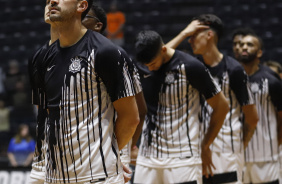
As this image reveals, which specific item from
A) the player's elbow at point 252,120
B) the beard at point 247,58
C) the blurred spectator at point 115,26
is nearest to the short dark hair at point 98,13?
the player's elbow at point 252,120

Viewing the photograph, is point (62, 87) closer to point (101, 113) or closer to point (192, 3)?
point (101, 113)

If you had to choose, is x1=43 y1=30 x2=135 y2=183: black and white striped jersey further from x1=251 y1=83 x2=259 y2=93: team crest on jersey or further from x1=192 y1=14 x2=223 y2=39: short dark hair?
x1=251 y1=83 x2=259 y2=93: team crest on jersey

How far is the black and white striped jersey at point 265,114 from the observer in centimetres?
595

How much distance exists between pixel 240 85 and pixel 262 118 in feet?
4.12

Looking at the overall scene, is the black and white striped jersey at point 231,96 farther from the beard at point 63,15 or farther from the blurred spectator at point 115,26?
the blurred spectator at point 115,26

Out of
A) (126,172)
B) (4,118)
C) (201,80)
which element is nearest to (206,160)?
(201,80)

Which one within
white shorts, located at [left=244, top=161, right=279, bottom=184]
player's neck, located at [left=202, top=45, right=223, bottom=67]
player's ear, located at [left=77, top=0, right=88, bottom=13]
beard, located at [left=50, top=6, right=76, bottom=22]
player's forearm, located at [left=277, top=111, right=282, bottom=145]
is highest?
player's ear, located at [left=77, top=0, right=88, bottom=13]

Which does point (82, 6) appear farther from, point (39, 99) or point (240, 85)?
point (240, 85)

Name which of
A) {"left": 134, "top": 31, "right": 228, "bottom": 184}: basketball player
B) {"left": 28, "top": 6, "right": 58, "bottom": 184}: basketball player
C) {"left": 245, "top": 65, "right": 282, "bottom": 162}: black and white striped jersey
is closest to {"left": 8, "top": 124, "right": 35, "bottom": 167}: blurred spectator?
{"left": 245, "top": 65, "right": 282, "bottom": 162}: black and white striped jersey

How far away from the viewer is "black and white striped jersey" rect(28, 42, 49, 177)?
3.22m

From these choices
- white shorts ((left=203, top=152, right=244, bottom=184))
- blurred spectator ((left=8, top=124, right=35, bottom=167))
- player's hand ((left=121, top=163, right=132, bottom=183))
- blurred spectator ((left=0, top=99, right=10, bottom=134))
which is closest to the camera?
player's hand ((left=121, top=163, right=132, bottom=183))

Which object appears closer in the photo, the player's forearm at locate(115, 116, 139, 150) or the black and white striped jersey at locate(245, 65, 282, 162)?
the player's forearm at locate(115, 116, 139, 150)

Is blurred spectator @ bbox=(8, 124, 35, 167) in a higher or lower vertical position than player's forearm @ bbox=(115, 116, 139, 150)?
lower

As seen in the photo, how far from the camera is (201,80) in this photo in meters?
4.21
